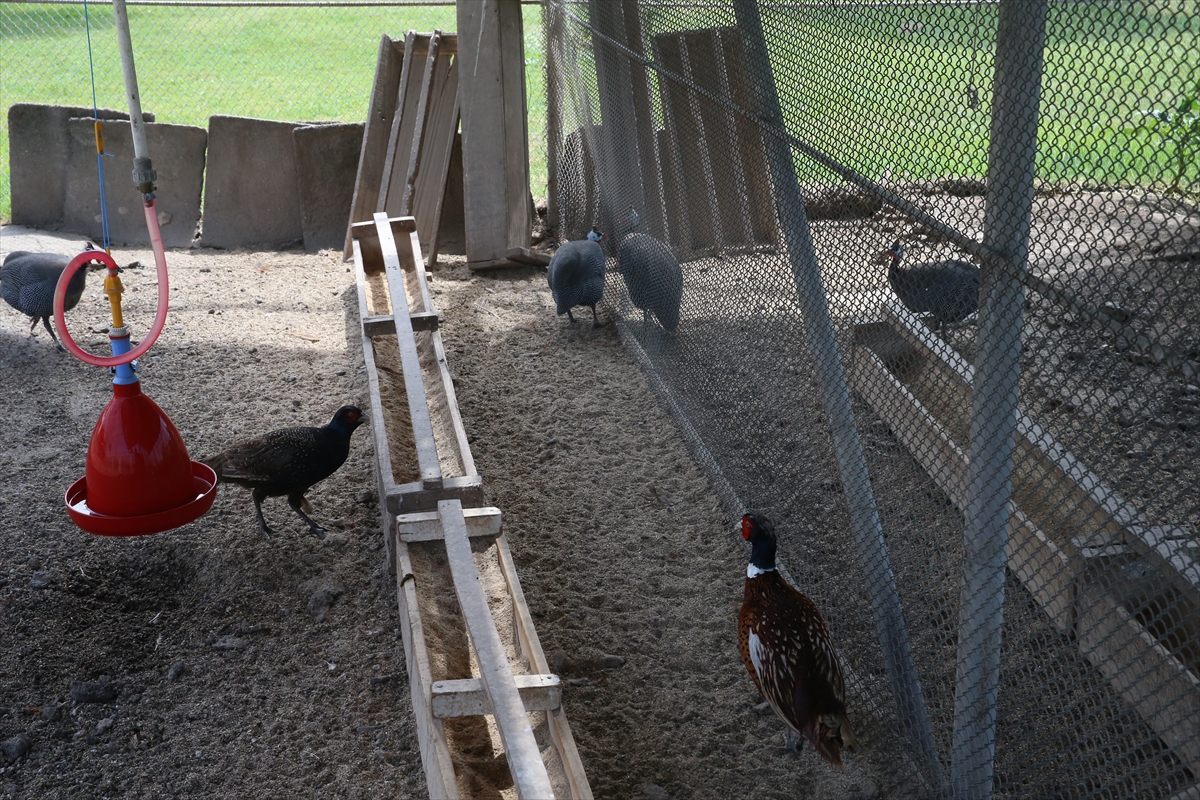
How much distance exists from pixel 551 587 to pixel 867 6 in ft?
6.83

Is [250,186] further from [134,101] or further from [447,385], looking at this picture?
[134,101]

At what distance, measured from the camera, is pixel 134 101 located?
82.2 inches

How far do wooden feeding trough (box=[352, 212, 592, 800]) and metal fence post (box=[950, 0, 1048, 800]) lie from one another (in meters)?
0.91

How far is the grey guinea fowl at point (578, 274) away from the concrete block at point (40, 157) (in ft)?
12.9

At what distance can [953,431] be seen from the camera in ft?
12.4

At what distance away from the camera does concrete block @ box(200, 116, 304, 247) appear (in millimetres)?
7234

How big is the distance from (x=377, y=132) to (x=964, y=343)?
463 centimetres

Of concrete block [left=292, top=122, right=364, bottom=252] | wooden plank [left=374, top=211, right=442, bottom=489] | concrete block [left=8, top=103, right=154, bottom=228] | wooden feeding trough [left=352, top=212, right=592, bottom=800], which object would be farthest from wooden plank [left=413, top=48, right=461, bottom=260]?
wooden feeding trough [left=352, top=212, right=592, bottom=800]

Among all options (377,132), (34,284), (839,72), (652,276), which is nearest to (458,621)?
(839,72)

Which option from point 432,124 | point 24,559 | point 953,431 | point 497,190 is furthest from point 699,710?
point 432,124

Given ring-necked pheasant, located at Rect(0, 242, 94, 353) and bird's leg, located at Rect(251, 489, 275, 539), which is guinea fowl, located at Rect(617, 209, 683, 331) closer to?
bird's leg, located at Rect(251, 489, 275, 539)

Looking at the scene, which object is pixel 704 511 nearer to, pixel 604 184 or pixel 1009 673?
pixel 1009 673

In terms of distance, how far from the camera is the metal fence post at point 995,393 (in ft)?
6.02

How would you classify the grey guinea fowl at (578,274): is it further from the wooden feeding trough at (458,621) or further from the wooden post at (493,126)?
the wooden feeding trough at (458,621)
